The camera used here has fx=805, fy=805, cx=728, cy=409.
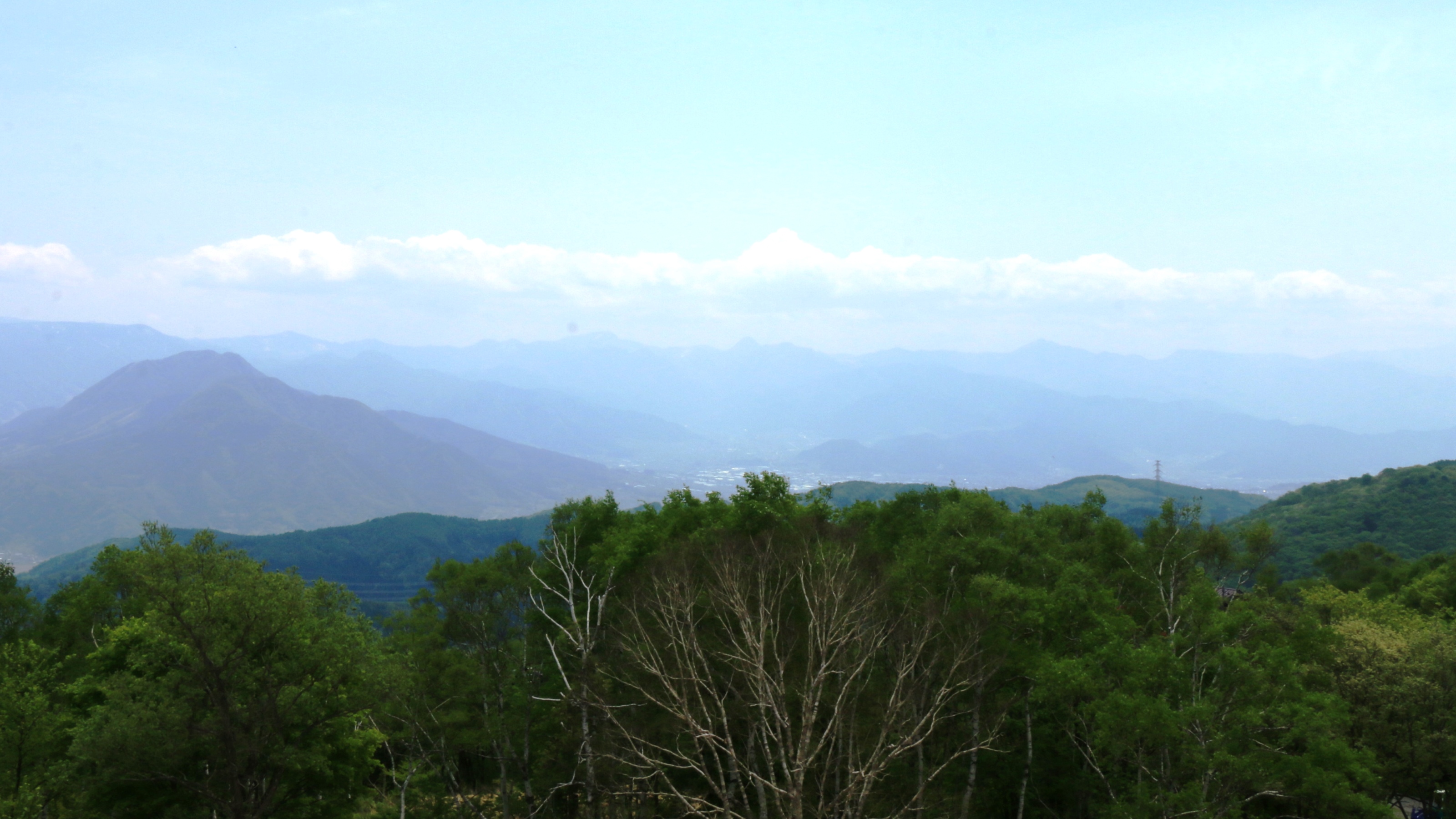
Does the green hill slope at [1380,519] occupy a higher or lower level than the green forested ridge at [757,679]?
lower

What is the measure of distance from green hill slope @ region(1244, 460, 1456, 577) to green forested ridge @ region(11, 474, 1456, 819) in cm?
11166

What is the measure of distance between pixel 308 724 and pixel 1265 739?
3288 cm

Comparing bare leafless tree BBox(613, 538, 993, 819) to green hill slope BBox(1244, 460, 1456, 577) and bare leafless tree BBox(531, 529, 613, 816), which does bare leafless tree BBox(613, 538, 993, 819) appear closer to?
bare leafless tree BBox(531, 529, 613, 816)

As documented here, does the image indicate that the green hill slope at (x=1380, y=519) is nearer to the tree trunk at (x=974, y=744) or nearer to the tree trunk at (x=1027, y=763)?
the tree trunk at (x=1027, y=763)

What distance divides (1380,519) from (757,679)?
17958 cm

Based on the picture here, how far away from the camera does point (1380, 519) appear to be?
14888cm

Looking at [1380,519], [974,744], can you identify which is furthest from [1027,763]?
[1380,519]

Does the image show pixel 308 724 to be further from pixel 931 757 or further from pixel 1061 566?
pixel 1061 566

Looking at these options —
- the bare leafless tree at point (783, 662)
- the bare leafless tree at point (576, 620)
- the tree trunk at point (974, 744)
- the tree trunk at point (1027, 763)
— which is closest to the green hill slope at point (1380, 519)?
the tree trunk at point (1027, 763)

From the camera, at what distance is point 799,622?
29.0 meters

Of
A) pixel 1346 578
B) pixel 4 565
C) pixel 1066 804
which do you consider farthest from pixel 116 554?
pixel 1346 578

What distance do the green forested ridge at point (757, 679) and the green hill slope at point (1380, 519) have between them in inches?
4396

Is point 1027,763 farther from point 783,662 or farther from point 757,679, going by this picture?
point 757,679

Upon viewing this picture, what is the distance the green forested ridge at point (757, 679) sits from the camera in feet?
78.9
